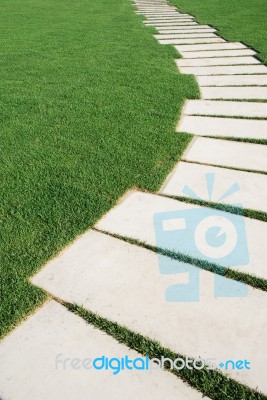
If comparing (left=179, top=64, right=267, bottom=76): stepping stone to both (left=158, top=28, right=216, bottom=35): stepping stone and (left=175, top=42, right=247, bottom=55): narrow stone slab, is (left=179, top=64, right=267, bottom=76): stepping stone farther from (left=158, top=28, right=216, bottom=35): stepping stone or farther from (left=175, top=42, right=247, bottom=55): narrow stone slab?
(left=158, top=28, right=216, bottom=35): stepping stone

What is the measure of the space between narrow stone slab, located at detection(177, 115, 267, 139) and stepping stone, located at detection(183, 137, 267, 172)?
169mm

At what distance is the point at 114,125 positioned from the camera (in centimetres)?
344

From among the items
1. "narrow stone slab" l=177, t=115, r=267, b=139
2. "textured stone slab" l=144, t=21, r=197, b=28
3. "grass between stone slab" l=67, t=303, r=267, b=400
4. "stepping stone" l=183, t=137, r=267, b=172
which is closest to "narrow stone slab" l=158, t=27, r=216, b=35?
"textured stone slab" l=144, t=21, r=197, b=28

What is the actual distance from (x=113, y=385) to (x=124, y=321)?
0.29m

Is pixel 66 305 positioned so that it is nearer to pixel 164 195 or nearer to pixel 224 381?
pixel 224 381

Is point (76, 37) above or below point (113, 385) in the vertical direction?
above

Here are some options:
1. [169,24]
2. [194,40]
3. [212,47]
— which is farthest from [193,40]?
[169,24]

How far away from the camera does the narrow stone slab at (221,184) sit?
2391mm

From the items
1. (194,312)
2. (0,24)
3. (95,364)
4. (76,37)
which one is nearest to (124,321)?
(95,364)

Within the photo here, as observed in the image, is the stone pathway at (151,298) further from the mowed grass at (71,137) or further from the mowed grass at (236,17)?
the mowed grass at (236,17)

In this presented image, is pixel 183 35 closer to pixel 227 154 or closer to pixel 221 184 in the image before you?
pixel 227 154

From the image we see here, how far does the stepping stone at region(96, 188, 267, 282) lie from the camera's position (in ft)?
6.38

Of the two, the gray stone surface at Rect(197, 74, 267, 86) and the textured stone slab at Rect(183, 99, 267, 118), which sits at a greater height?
the gray stone surface at Rect(197, 74, 267, 86)

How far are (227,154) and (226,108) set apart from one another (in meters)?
1.07
